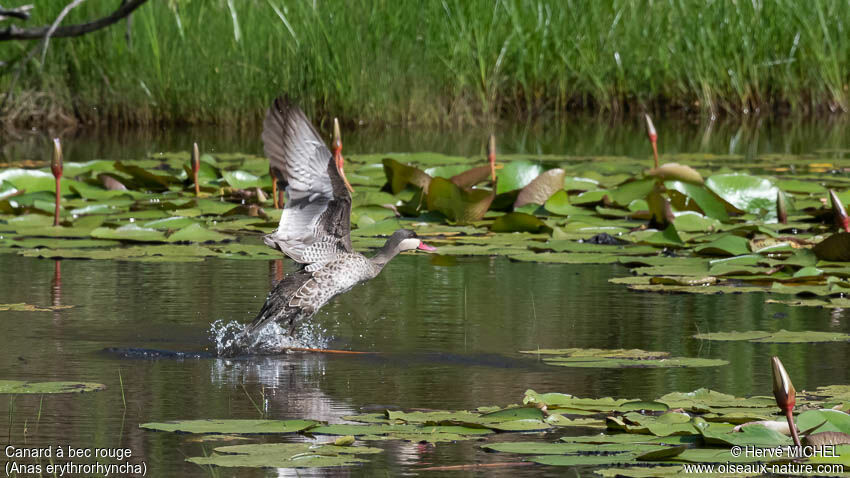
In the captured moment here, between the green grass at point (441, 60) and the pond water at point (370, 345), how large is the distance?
24.2 feet

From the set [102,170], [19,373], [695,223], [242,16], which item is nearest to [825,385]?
[19,373]

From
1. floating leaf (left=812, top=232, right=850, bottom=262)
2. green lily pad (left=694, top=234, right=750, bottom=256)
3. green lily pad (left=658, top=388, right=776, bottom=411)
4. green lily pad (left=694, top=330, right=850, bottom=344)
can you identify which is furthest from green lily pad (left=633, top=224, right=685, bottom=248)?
green lily pad (left=658, top=388, right=776, bottom=411)

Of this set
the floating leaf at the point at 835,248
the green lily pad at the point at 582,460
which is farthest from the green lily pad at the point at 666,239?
the green lily pad at the point at 582,460

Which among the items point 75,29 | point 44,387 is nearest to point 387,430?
point 44,387

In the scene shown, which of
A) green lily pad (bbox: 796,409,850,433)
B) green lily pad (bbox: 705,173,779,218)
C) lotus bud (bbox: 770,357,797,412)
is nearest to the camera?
lotus bud (bbox: 770,357,797,412)

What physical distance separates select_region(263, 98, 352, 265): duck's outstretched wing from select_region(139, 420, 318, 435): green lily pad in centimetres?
162

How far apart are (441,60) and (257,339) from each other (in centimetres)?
1068

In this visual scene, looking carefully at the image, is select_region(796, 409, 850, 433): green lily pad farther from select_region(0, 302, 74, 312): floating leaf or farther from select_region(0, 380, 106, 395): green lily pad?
select_region(0, 302, 74, 312): floating leaf

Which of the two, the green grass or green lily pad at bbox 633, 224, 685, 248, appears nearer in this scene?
green lily pad at bbox 633, 224, 685, 248

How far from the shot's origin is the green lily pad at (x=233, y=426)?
3969 millimetres

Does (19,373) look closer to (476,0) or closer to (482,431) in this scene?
(482,431)

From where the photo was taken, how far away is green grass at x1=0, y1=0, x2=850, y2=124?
15.1 metres

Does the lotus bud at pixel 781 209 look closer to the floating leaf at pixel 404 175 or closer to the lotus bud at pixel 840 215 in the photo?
the lotus bud at pixel 840 215

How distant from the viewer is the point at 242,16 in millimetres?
15664
